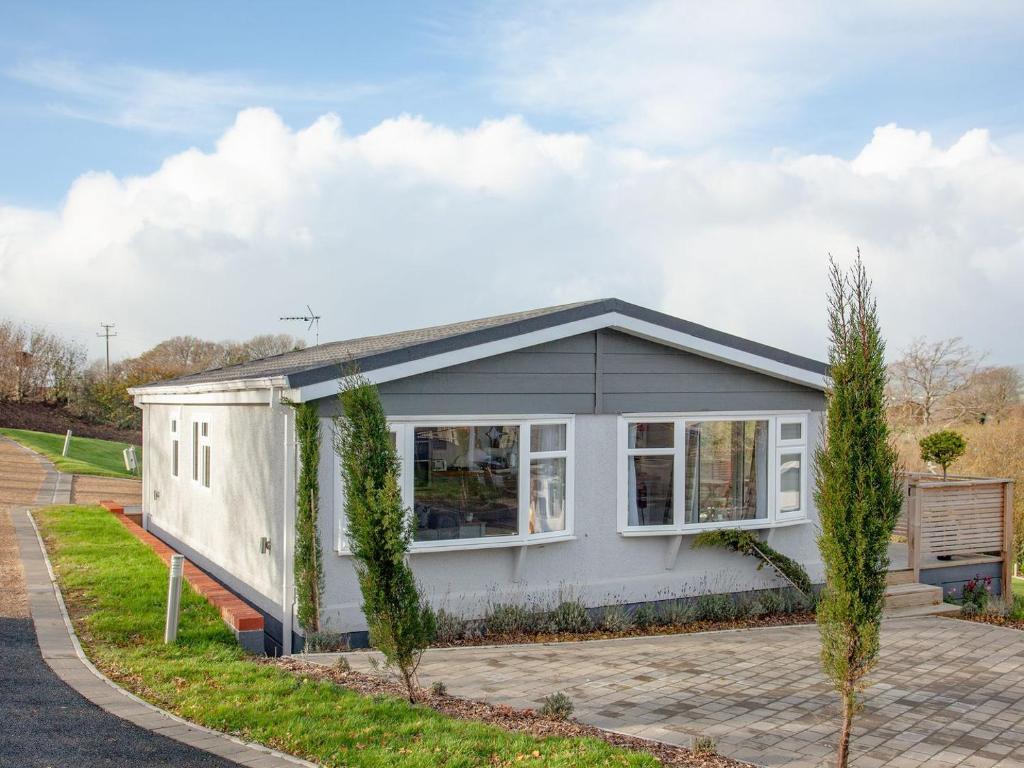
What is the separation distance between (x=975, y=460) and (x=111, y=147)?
23552 millimetres

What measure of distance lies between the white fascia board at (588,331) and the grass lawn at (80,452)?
879 inches

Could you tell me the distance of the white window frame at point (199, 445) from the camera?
1217 cm

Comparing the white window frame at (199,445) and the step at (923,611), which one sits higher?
the white window frame at (199,445)

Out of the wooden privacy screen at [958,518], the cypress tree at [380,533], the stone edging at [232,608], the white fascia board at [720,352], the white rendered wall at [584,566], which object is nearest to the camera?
the cypress tree at [380,533]

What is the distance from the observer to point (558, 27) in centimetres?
1352

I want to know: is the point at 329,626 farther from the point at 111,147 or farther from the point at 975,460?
the point at 975,460

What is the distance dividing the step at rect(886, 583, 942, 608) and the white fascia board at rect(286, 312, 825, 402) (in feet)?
9.42

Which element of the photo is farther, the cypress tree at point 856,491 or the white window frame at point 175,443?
the white window frame at point 175,443

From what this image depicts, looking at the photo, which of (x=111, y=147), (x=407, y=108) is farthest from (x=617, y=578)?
(x=111, y=147)

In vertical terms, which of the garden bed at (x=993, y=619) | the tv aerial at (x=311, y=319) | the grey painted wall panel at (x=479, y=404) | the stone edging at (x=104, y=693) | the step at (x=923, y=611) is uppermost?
the tv aerial at (x=311, y=319)

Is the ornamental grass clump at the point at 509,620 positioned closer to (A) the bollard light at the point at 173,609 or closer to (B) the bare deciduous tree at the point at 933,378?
(A) the bollard light at the point at 173,609

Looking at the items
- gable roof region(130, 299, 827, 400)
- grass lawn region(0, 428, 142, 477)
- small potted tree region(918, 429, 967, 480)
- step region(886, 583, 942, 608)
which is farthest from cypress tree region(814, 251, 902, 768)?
grass lawn region(0, 428, 142, 477)

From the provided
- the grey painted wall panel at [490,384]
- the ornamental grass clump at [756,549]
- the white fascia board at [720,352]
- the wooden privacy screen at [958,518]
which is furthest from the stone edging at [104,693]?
the wooden privacy screen at [958,518]

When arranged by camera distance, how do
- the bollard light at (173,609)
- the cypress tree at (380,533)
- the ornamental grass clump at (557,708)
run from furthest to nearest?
the bollard light at (173,609), the cypress tree at (380,533), the ornamental grass clump at (557,708)
